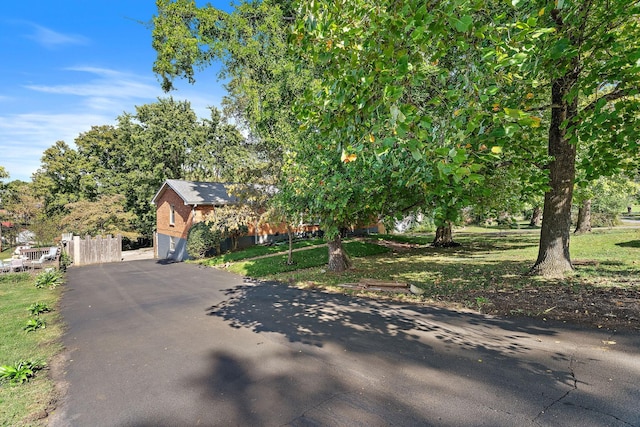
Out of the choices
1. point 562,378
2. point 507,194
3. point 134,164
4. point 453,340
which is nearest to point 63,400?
point 453,340

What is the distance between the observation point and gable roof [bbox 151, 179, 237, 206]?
20.0m

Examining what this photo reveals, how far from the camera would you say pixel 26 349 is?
5484 mm

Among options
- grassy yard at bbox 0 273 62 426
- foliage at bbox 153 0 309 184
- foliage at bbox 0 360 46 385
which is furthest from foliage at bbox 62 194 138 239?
foliage at bbox 0 360 46 385

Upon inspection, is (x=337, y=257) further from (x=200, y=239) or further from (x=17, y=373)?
(x=200, y=239)

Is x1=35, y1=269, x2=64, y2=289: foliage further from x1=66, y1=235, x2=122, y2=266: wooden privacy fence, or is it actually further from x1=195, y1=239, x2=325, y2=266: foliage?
x1=66, y1=235, x2=122, y2=266: wooden privacy fence

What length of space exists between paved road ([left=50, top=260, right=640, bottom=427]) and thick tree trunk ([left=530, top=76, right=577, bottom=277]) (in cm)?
392

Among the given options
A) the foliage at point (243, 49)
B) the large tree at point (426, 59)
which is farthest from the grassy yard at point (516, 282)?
the foliage at point (243, 49)

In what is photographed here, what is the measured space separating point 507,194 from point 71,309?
14762 mm

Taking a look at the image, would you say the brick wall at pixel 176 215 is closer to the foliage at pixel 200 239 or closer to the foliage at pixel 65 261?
the foliage at pixel 200 239

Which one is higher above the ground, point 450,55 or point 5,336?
Result: point 450,55

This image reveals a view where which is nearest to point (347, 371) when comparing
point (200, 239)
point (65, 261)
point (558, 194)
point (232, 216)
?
point (558, 194)

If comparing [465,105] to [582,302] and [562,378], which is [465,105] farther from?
[582,302]

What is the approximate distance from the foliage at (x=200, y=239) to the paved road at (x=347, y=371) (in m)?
11.3

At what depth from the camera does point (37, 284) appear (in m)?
11.7
